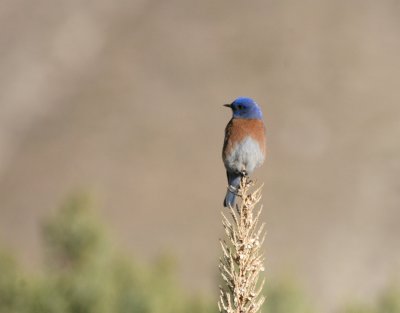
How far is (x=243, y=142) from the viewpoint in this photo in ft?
25.4

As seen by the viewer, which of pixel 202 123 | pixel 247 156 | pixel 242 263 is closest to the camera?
pixel 242 263

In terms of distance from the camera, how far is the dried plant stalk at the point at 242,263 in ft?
15.1

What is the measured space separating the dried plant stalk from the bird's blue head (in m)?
3.08

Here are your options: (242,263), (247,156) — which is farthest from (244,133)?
(242,263)

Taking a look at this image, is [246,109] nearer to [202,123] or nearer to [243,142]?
[243,142]

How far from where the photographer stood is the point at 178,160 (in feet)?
110

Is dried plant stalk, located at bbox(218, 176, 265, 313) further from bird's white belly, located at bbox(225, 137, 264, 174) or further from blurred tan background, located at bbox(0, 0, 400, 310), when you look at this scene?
blurred tan background, located at bbox(0, 0, 400, 310)

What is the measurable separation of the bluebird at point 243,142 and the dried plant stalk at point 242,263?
268 cm

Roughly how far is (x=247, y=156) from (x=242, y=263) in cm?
304

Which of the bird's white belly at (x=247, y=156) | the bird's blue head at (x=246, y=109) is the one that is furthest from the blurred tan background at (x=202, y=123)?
the bird's white belly at (x=247, y=156)

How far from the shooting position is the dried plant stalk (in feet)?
15.1

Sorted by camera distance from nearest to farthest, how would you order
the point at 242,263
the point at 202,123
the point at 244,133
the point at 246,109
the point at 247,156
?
1. the point at 242,263
2. the point at 247,156
3. the point at 244,133
4. the point at 246,109
5. the point at 202,123

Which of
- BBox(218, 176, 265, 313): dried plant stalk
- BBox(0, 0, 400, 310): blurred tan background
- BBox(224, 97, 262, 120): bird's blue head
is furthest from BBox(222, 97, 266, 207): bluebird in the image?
BBox(0, 0, 400, 310): blurred tan background

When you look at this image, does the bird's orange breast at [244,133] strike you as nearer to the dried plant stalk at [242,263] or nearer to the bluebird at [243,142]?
the bluebird at [243,142]
